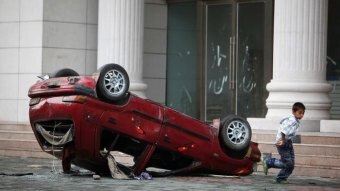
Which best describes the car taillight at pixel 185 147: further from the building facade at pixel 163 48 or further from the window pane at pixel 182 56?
the window pane at pixel 182 56

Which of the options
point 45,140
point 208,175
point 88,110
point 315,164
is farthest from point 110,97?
point 315,164

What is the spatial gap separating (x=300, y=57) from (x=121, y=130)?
19.5ft

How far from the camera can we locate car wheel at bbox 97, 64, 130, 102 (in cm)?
1473

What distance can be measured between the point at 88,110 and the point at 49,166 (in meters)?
4.78

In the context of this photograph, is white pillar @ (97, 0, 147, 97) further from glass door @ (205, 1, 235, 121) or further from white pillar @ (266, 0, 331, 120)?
white pillar @ (266, 0, 331, 120)

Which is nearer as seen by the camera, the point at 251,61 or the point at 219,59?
the point at 251,61

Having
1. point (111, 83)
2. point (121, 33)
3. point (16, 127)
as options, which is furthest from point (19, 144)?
point (111, 83)

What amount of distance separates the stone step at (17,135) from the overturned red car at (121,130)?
7.20 m

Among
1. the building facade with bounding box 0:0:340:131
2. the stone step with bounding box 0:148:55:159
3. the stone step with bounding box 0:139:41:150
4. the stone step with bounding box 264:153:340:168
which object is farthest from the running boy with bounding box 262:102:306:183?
the stone step with bounding box 0:139:41:150

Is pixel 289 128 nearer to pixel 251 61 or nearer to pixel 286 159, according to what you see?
pixel 286 159

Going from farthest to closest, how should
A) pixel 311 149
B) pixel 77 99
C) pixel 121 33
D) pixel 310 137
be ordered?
1. pixel 121 33
2. pixel 310 137
3. pixel 311 149
4. pixel 77 99

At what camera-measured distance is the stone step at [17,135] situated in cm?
2323

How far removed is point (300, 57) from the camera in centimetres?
1962

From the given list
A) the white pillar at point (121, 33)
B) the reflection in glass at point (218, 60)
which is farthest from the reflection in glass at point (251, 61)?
the white pillar at point (121, 33)
